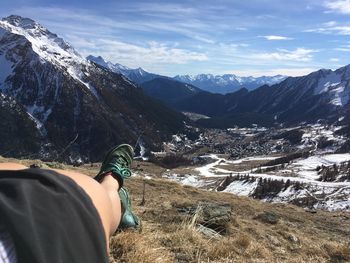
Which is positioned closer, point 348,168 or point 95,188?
point 95,188

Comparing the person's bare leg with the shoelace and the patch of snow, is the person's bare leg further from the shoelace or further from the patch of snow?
the patch of snow

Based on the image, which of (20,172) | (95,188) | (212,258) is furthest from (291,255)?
(20,172)

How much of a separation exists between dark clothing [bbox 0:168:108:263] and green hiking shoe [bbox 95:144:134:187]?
2.26 meters

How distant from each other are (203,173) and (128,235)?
7554 inches

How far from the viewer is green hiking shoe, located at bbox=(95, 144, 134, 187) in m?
4.99

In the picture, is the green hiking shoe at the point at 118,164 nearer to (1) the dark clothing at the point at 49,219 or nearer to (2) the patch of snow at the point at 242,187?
(1) the dark clothing at the point at 49,219

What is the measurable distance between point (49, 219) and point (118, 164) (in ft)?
11.0

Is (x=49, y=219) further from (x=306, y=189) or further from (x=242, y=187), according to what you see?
(x=242, y=187)

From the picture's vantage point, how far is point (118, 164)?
18.1ft

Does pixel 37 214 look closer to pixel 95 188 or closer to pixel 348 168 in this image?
pixel 95 188

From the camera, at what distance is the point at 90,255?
2.32m


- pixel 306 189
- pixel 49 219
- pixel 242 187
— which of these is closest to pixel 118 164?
pixel 49 219

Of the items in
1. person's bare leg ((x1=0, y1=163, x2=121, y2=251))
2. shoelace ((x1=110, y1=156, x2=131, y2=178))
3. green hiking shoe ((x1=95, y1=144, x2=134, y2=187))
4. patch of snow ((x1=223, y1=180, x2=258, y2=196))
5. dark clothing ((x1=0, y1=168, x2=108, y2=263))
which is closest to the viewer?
dark clothing ((x1=0, y1=168, x2=108, y2=263))

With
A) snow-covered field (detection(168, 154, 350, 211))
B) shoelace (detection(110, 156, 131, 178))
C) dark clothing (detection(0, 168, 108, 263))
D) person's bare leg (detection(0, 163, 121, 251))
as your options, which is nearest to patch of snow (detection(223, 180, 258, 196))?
snow-covered field (detection(168, 154, 350, 211))
